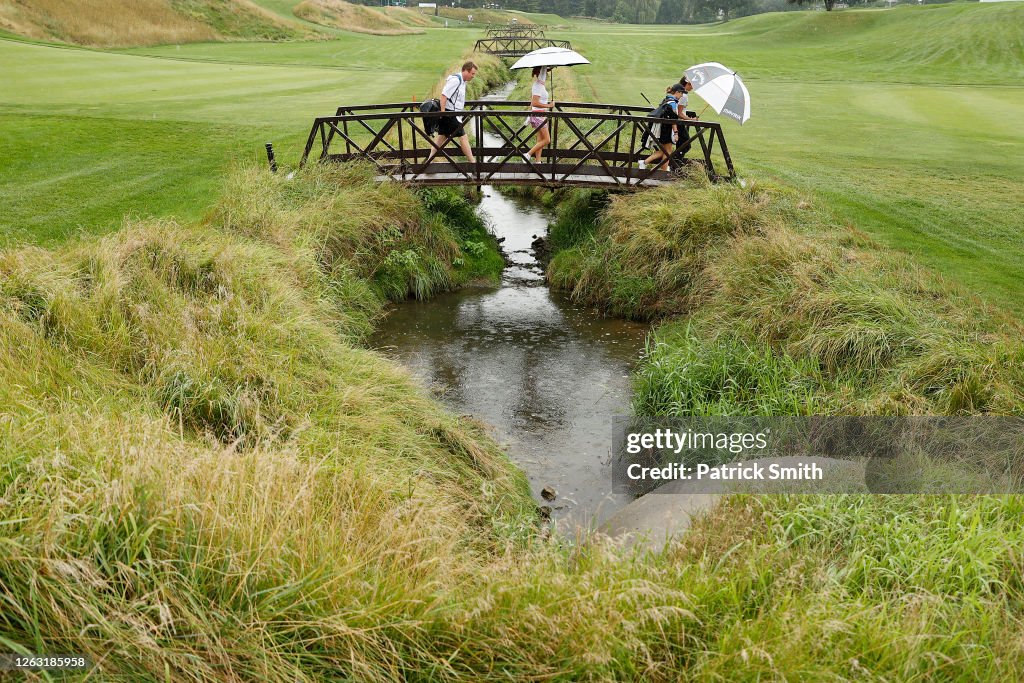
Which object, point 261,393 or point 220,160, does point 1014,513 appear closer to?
point 261,393

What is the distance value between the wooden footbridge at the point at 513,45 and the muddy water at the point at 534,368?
35.2m

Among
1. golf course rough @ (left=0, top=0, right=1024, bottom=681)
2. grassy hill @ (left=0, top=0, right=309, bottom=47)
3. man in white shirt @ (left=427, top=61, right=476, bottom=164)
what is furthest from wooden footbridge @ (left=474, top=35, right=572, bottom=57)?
man in white shirt @ (left=427, top=61, right=476, bottom=164)

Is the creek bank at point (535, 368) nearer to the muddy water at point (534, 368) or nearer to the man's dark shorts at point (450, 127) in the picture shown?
the muddy water at point (534, 368)

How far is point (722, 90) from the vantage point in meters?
13.0

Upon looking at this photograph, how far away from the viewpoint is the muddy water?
7766mm

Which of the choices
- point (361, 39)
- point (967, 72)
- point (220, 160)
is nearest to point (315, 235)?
point (220, 160)

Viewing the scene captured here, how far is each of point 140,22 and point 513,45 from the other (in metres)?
21.7

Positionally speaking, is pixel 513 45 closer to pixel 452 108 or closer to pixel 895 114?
pixel 895 114

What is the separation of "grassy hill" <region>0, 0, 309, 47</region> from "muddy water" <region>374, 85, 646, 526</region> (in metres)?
29.1

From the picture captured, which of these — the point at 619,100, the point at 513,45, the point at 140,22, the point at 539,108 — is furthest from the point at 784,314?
the point at 513,45

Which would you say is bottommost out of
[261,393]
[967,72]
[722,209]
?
[261,393]

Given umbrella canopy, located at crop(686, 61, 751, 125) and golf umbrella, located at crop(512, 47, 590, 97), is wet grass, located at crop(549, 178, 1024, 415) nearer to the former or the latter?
umbrella canopy, located at crop(686, 61, 751, 125)

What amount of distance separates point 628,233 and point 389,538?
8.83m

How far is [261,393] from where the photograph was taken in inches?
256
